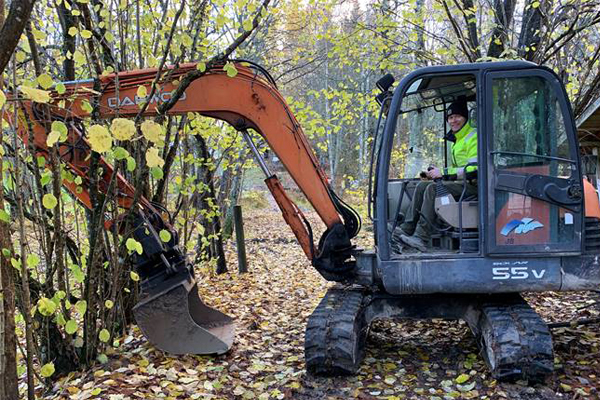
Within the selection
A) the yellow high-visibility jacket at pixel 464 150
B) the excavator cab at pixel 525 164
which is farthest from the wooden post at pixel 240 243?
the excavator cab at pixel 525 164

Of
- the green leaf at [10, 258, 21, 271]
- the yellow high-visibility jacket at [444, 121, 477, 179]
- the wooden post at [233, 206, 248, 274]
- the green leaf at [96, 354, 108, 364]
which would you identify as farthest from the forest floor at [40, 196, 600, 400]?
the wooden post at [233, 206, 248, 274]

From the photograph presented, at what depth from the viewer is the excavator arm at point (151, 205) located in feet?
13.9

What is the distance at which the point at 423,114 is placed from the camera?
17.6 ft

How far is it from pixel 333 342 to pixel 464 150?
205cm

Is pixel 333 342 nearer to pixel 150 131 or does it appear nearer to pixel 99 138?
pixel 150 131

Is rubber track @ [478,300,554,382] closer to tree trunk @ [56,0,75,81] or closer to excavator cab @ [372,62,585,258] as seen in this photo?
excavator cab @ [372,62,585,258]

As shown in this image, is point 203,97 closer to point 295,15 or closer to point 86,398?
point 86,398

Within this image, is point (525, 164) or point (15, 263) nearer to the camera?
point (15, 263)

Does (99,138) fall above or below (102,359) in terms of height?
above

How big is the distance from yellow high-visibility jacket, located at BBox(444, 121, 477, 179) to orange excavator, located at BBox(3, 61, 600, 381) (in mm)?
155

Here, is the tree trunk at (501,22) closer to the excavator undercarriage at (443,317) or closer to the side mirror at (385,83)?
the side mirror at (385,83)

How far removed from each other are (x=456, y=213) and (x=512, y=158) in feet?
2.05

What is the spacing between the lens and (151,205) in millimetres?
4809

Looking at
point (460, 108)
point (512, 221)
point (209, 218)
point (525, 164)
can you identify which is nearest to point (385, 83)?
point (460, 108)
